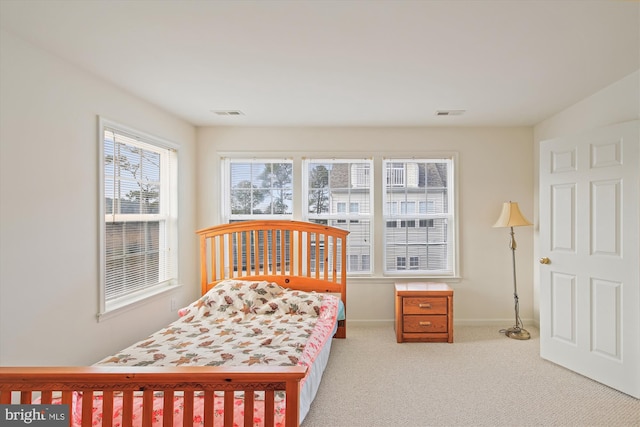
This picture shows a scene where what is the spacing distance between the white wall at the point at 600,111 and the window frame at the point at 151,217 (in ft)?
11.8

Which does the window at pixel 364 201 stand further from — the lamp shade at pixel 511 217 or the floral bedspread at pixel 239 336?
the floral bedspread at pixel 239 336

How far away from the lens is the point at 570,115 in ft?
10.2

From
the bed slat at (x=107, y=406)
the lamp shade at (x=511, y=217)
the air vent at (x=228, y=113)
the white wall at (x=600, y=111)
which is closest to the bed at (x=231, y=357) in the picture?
the bed slat at (x=107, y=406)

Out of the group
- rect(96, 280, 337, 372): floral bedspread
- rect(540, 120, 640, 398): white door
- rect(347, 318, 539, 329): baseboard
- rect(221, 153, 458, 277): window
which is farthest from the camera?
rect(221, 153, 458, 277): window

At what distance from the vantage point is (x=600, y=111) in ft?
Answer: 8.97

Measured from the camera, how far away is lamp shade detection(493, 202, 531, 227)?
345 centimetres

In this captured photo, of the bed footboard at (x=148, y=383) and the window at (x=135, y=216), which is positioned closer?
the bed footboard at (x=148, y=383)

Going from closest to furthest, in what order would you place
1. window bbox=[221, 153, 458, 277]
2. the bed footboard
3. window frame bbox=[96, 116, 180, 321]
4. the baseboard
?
the bed footboard
window frame bbox=[96, 116, 180, 321]
the baseboard
window bbox=[221, 153, 458, 277]

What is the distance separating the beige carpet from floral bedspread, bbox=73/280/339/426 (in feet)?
1.32

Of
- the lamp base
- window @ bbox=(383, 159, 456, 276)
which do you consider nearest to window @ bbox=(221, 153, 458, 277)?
window @ bbox=(383, 159, 456, 276)

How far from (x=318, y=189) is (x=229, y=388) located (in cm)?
293

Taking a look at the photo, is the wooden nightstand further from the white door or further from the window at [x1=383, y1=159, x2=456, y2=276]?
the white door

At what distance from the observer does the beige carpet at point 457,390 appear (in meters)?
2.08

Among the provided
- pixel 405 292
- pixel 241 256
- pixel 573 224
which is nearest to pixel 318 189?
pixel 241 256
